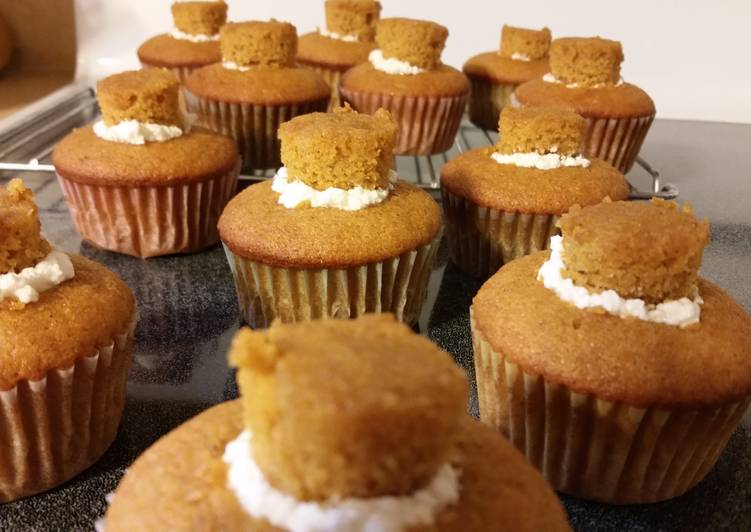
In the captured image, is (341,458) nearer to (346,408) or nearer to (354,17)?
(346,408)

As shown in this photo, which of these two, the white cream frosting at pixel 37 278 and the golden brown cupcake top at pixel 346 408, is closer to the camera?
the golden brown cupcake top at pixel 346 408

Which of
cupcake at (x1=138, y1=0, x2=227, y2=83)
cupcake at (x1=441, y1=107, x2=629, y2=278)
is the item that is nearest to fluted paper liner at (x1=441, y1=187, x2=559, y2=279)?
cupcake at (x1=441, y1=107, x2=629, y2=278)

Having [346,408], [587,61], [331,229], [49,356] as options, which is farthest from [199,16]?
[346,408]

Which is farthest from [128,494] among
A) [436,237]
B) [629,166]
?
[629,166]

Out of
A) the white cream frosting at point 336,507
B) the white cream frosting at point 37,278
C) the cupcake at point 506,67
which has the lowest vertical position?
the cupcake at point 506,67

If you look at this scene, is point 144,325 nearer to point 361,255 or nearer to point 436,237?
point 361,255

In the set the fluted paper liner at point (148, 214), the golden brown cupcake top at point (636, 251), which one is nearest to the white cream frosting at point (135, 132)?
the fluted paper liner at point (148, 214)

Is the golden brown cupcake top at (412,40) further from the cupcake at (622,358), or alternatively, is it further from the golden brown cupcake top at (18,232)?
the golden brown cupcake top at (18,232)
